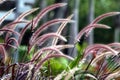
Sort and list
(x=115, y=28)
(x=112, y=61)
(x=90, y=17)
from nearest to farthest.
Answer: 1. (x=112, y=61)
2. (x=90, y=17)
3. (x=115, y=28)

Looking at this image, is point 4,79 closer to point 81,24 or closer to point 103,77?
point 103,77

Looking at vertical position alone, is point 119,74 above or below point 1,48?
below

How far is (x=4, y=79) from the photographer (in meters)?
3.13

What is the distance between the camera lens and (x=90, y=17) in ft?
52.0

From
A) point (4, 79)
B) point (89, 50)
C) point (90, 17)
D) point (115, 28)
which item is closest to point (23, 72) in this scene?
point (4, 79)

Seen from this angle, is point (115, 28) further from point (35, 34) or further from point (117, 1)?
point (35, 34)

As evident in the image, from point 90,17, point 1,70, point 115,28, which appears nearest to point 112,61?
point 1,70

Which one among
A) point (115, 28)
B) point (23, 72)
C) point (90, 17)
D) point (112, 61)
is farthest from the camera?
point (115, 28)

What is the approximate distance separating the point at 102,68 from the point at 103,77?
182 millimetres

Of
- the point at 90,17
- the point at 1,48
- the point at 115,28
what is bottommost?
the point at 1,48

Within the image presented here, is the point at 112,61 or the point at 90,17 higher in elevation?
the point at 90,17

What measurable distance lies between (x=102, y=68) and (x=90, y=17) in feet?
41.0

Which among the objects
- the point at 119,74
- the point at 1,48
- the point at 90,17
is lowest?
the point at 119,74

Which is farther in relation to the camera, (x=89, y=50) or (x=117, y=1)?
(x=117, y=1)
